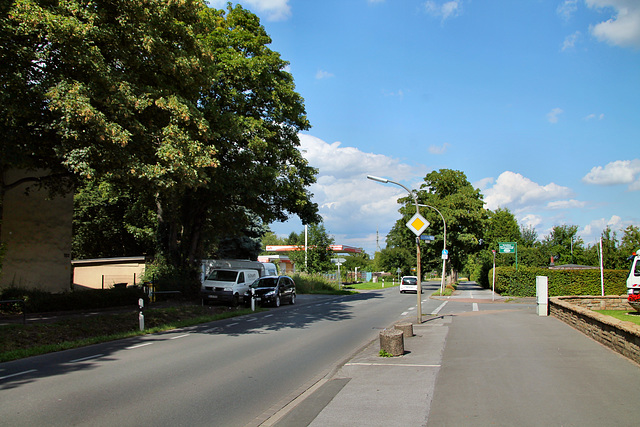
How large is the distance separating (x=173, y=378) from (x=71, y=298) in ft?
42.0

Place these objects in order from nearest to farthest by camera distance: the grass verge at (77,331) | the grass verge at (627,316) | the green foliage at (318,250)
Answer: the grass verge at (77,331), the grass verge at (627,316), the green foliage at (318,250)

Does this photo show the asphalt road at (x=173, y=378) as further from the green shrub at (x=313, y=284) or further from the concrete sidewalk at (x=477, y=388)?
the green shrub at (x=313, y=284)

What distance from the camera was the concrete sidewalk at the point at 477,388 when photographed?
5.60 metres

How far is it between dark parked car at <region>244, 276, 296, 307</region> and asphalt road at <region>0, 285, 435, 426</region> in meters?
10.2

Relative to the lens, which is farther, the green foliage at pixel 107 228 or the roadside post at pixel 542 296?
the green foliage at pixel 107 228

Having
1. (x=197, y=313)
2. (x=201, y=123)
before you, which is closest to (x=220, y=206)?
(x=197, y=313)

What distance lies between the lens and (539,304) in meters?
18.4

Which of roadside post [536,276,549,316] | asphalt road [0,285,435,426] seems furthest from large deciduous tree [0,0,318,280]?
roadside post [536,276,549,316]

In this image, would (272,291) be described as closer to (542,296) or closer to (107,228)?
(542,296)

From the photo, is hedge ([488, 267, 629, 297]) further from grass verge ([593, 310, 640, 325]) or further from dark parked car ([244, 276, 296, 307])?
dark parked car ([244, 276, 296, 307])

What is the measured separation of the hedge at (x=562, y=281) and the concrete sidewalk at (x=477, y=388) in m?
25.1

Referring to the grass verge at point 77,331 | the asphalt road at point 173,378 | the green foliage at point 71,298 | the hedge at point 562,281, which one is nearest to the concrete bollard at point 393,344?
the asphalt road at point 173,378

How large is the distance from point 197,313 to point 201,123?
8.96 m

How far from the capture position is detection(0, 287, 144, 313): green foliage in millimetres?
17500
